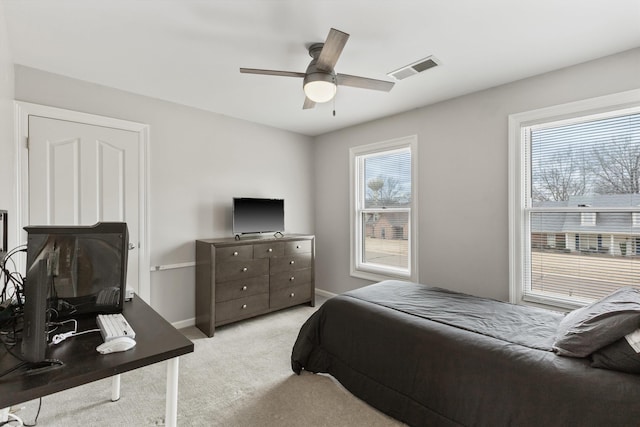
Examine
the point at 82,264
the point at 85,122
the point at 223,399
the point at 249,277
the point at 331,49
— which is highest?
the point at 331,49

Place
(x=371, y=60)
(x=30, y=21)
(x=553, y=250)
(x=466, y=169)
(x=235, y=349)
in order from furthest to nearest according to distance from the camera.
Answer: (x=466, y=169), (x=235, y=349), (x=553, y=250), (x=371, y=60), (x=30, y=21)

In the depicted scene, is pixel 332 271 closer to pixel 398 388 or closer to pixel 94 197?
pixel 398 388

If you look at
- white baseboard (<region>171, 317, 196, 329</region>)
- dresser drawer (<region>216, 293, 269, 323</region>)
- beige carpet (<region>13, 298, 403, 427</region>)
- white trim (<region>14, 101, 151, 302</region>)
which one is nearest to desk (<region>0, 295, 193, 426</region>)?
beige carpet (<region>13, 298, 403, 427</region>)

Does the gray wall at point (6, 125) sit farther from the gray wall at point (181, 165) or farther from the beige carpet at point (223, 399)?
the beige carpet at point (223, 399)

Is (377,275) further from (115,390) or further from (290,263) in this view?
(115,390)

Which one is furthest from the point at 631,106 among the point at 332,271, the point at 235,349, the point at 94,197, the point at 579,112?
the point at 94,197

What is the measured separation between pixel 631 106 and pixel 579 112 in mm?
298

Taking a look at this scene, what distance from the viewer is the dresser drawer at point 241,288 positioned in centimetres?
332

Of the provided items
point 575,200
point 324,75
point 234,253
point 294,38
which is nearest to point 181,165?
point 234,253

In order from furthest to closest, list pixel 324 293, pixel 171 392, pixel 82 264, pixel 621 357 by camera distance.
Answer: pixel 324 293, pixel 82 264, pixel 621 357, pixel 171 392

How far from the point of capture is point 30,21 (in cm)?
197

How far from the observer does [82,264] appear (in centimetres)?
152

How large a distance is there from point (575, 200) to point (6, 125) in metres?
4.59

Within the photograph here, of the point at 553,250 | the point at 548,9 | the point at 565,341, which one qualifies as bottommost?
the point at 565,341
